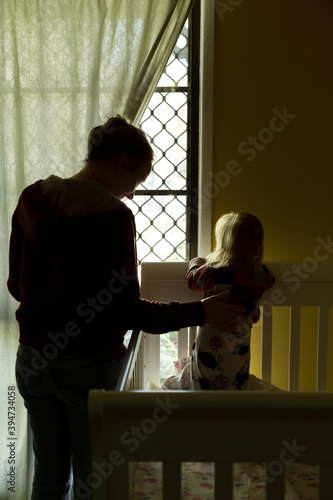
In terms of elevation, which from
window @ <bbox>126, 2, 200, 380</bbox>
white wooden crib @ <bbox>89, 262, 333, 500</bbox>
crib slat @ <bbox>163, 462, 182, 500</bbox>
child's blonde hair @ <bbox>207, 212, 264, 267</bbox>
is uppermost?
window @ <bbox>126, 2, 200, 380</bbox>

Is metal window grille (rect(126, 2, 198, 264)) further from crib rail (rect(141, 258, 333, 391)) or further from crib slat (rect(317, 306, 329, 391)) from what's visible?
crib slat (rect(317, 306, 329, 391))

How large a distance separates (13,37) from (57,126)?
0.34 meters

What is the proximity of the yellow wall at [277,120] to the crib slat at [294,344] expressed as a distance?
31cm

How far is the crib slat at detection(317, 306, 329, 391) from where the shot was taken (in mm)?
1676

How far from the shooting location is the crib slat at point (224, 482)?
83 cm

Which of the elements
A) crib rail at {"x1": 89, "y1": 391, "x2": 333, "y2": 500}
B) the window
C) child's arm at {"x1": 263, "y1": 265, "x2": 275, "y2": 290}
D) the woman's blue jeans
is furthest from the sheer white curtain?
crib rail at {"x1": 89, "y1": 391, "x2": 333, "y2": 500}

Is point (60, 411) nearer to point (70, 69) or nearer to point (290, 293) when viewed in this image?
point (290, 293)

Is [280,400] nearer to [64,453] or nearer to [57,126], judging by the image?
[64,453]

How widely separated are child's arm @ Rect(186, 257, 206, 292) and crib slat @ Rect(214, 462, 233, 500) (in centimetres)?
74

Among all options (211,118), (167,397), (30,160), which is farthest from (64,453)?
(211,118)

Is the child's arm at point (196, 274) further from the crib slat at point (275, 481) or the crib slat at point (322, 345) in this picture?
the crib slat at point (275, 481)

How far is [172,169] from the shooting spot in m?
2.03

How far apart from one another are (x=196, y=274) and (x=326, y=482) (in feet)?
2.66

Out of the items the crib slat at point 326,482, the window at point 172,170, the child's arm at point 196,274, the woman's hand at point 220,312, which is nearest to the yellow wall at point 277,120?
the window at point 172,170
